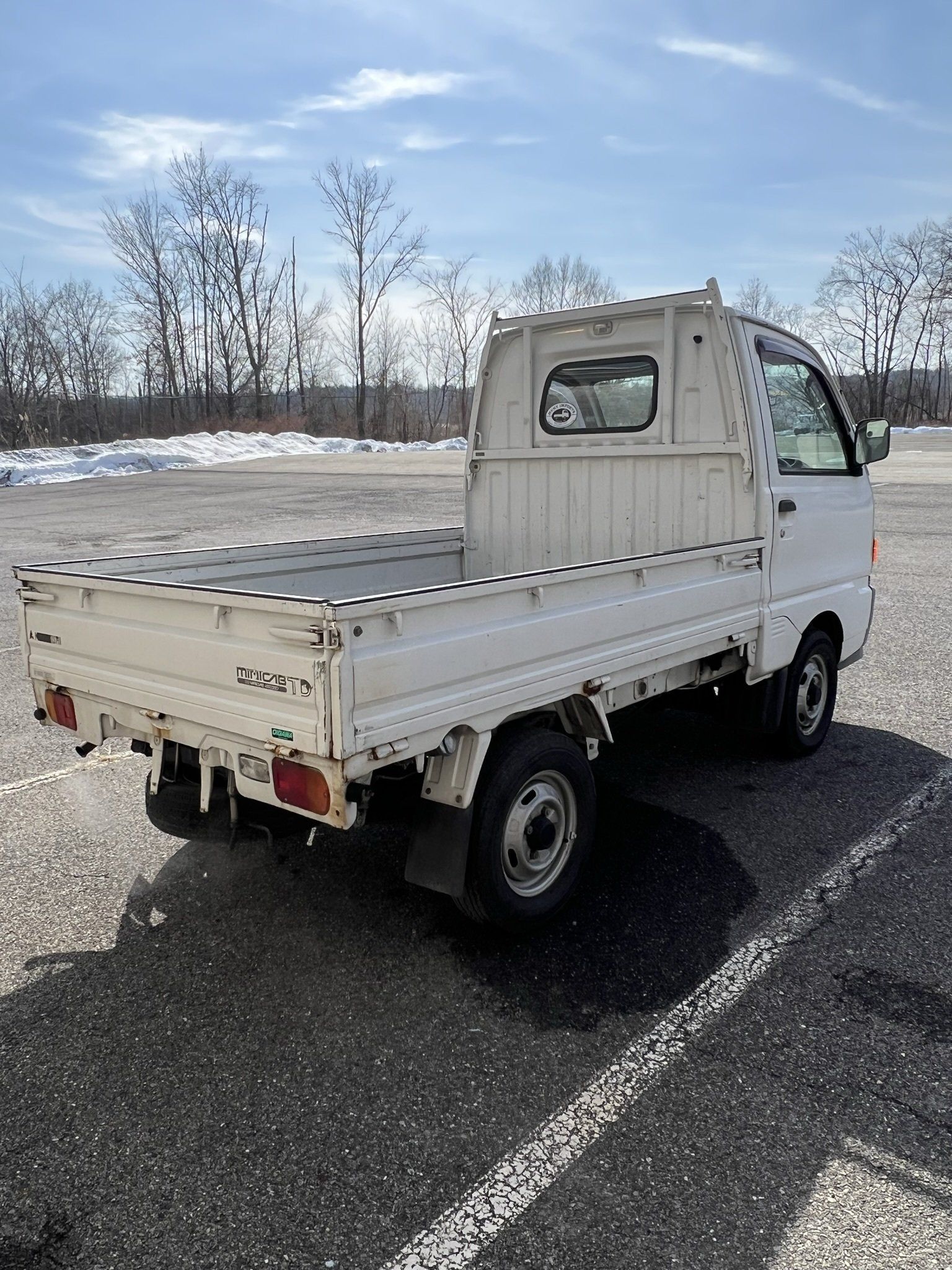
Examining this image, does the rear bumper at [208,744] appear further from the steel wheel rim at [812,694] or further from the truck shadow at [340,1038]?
the steel wheel rim at [812,694]

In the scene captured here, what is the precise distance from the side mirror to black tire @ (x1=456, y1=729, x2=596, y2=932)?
303cm

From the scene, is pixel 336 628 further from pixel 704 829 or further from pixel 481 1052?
pixel 704 829

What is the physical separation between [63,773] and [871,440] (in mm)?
5175

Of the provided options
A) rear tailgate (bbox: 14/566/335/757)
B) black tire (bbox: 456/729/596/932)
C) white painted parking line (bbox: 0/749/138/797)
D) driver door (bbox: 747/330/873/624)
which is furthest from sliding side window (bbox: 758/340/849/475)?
white painted parking line (bbox: 0/749/138/797)

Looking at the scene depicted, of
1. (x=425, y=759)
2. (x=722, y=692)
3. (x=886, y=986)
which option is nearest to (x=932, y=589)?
(x=722, y=692)

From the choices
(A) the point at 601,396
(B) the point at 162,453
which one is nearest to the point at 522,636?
(A) the point at 601,396

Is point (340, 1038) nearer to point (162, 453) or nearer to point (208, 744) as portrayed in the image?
point (208, 744)

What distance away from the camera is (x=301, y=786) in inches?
116

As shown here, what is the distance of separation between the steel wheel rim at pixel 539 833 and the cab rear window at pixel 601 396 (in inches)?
91.2

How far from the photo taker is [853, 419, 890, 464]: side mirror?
5.51 metres

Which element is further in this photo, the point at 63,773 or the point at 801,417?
the point at 63,773

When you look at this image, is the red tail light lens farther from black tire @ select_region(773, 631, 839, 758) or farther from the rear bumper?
black tire @ select_region(773, 631, 839, 758)

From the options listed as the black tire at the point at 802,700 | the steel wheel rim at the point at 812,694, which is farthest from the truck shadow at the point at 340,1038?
the steel wheel rim at the point at 812,694

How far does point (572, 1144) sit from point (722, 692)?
10.3 ft
